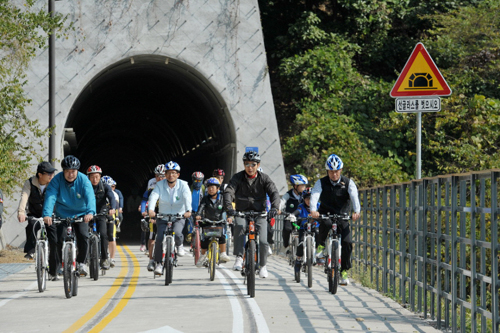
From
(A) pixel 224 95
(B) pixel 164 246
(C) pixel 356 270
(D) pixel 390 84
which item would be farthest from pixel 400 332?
(D) pixel 390 84

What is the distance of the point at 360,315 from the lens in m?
9.70

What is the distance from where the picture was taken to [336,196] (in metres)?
12.3

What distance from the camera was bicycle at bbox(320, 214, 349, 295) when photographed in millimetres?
11820

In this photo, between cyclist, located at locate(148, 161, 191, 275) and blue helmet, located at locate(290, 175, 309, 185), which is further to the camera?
blue helmet, located at locate(290, 175, 309, 185)

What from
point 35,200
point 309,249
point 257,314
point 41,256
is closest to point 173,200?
point 35,200

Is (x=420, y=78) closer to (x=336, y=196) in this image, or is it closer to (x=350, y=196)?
(x=350, y=196)

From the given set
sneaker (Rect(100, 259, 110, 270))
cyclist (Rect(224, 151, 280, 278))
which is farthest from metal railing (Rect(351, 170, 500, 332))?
sneaker (Rect(100, 259, 110, 270))

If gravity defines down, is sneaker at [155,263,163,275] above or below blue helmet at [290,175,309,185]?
below

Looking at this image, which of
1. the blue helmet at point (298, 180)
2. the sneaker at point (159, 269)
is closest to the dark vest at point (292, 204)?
the blue helmet at point (298, 180)

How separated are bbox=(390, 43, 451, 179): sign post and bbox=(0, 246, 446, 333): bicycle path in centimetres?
248

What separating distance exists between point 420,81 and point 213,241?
471 centimetres

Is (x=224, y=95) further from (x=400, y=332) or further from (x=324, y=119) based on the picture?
(x=400, y=332)

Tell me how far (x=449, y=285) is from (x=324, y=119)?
21.6 m

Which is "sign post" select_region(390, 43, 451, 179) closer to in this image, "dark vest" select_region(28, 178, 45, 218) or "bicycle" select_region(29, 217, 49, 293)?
"bicycle" select_region(29, 217, 49, 293)
